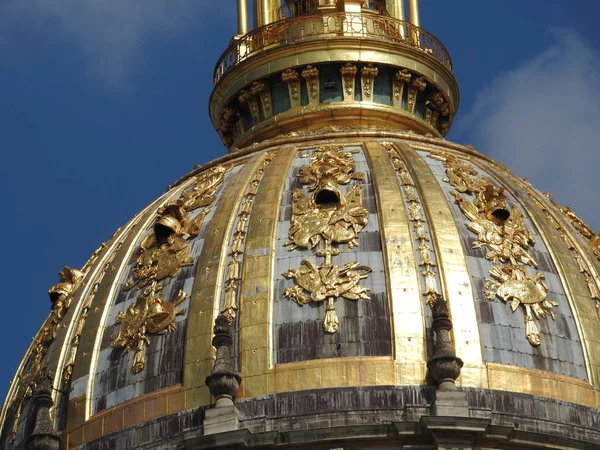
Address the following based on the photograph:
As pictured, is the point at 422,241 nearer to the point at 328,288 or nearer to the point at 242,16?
the point at 328,288

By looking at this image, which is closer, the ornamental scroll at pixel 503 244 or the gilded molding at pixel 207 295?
the gilded molding at pixel 207 295

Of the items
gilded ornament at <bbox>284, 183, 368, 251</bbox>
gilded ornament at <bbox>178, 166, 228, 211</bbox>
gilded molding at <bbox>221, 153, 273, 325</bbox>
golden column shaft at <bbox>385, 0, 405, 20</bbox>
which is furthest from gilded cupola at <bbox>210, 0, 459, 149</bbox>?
gilded ornament at <bbox>284, 183, 368, 251</bbox>

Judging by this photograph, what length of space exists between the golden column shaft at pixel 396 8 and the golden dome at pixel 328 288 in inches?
212

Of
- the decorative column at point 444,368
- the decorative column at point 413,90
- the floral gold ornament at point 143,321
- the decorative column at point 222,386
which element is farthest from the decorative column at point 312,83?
the decorative column at point 222,386

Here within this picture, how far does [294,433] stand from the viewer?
58188 millimetres

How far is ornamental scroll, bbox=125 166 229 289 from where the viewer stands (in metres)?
64.0

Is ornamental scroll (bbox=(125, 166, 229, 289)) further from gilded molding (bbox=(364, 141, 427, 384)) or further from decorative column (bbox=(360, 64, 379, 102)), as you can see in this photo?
decorative column (bbox=(360, 64, 379, 102))

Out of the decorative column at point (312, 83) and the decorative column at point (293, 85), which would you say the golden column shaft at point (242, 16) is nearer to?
the decorative column at point (293, 85)

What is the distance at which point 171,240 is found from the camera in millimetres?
64750

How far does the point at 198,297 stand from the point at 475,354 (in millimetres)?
6647

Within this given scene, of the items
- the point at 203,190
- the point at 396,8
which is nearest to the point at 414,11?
the point at 396,8

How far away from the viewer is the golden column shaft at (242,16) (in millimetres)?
75400

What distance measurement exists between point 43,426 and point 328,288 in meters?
7.20

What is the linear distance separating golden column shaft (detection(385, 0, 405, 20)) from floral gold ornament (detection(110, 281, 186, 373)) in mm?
14644
